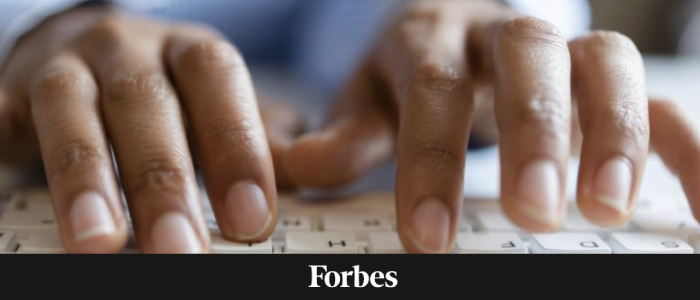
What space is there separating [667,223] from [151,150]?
348 millimetres

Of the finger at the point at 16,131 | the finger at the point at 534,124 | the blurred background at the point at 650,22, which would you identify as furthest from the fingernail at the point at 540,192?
the blurred background at the point at 650,22

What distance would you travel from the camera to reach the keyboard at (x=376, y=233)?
0.35 m

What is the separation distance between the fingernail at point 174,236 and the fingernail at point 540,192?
17 centimetres

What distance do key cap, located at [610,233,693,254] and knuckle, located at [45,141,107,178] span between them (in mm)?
315

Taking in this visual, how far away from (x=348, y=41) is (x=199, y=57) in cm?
69

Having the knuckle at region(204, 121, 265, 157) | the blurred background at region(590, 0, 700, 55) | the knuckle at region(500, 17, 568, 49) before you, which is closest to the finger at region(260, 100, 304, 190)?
the knuckle at region(204, 121, 265, 157)

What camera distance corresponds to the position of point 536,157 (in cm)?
32

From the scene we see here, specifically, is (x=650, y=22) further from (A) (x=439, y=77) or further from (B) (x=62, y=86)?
(B) (x=62, y=86)

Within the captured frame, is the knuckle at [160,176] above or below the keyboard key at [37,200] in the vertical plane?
above

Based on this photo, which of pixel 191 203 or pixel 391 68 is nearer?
pixel 191 203

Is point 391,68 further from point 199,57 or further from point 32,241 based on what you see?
point 32,241

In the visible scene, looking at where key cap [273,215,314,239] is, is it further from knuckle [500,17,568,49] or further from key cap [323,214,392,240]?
knuckle [500,17,568,49]

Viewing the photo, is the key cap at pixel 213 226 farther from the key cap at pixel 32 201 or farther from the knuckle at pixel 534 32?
the knuckle at pixel 534 32
